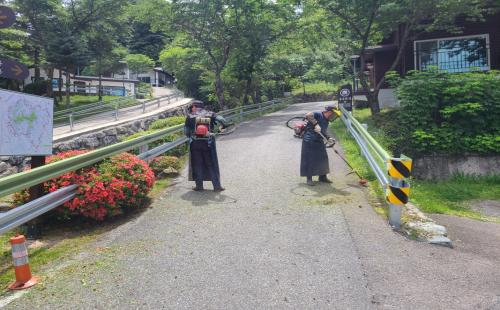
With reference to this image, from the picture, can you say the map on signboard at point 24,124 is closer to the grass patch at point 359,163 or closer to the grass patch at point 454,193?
the grass patch at point 359,163

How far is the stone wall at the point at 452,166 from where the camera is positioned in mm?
12055

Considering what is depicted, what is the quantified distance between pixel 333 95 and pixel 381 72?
81.8 feet

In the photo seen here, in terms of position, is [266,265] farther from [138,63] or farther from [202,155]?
[138,63]

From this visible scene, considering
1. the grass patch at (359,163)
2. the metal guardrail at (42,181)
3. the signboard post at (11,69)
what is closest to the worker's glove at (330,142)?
the grass patch at (359,163)

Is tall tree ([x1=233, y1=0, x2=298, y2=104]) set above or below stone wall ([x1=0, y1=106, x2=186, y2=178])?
above

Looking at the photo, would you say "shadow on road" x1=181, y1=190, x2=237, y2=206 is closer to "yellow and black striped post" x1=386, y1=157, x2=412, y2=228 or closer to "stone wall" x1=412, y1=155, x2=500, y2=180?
"yellow and black striped post" x1=386, y1=157, x2=412, y2=228

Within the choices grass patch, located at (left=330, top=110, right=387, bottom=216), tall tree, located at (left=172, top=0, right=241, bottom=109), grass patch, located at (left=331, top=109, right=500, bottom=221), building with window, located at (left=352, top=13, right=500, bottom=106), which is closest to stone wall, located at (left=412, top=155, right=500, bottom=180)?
grass patch, located at (left=331, top=109, right=500, bottom=221)

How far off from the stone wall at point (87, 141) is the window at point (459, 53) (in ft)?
49.4

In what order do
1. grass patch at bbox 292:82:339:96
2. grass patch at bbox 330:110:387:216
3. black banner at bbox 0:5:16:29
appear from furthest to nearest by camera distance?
grass patch at bbox 292:82:339:96 < grass patch at bbox 330:110:387:216 < black banner at bbox 0:5:16:29

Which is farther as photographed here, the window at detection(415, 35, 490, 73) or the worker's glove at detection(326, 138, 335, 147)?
the window at detection(415, 35, 490, 73)

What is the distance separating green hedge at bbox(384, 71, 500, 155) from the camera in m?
→ 12.3

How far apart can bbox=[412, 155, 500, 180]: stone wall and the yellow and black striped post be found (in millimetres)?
7211

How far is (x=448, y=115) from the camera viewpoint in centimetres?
1254

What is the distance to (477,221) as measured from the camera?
7.38 m
